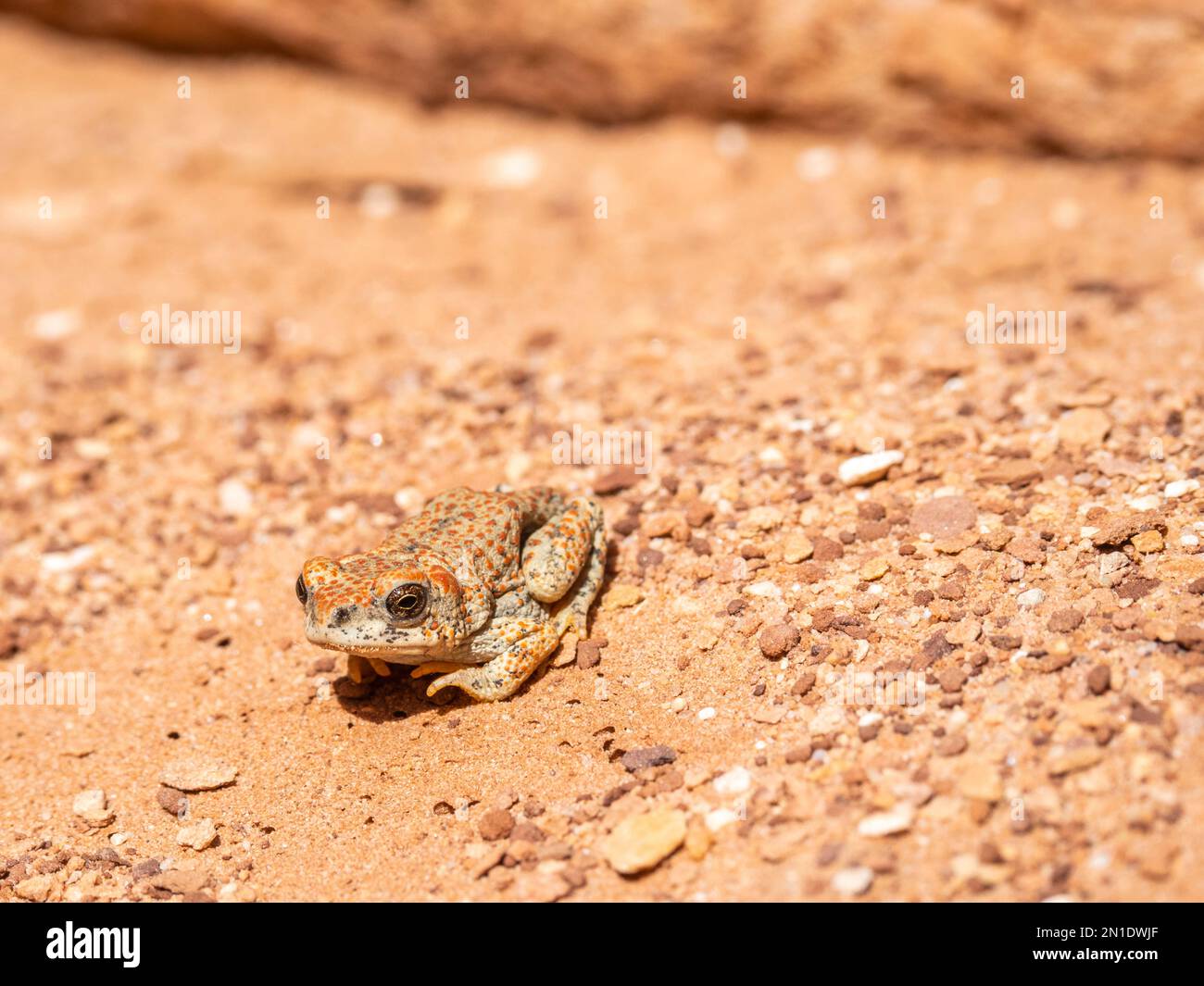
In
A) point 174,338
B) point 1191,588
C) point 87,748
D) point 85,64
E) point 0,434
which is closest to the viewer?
point 1191,588

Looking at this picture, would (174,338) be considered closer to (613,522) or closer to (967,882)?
(613,522)

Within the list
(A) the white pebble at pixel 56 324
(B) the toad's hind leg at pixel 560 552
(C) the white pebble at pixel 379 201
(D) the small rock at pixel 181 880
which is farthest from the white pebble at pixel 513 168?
(D) the small rock at pixel 181 880

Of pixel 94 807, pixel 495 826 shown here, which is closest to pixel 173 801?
pixel 94 807

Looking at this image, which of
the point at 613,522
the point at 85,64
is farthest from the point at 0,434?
the point at 85,64

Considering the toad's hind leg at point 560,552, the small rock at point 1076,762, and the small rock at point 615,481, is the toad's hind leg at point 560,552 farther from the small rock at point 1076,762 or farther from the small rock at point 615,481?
the small rock at point 1076,762

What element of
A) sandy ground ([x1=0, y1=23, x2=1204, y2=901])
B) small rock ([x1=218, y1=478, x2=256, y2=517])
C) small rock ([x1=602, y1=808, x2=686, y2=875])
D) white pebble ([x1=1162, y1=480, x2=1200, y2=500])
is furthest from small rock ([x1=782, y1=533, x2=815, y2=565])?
small rock ([x1=218, y1=478, x2=256, y2=517])
